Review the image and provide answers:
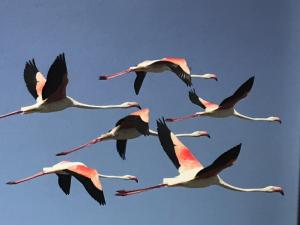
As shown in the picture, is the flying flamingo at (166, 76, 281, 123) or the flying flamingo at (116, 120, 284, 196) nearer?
the flying flamingo at (116, 120, 284, 196)

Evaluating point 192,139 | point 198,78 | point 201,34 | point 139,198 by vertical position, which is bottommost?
point 139,198

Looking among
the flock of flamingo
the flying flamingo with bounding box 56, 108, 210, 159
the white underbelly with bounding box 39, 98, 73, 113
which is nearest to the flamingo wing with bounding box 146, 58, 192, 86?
the flock of flamingo

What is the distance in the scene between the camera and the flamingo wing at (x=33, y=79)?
3.57 feet

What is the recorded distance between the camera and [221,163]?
2.95 feet

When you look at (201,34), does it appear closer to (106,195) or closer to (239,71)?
(239,71)

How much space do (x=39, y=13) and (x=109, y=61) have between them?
0.20 meters

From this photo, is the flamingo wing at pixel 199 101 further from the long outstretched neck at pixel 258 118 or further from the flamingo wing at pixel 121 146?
the flamingo wing at pixel 121 146

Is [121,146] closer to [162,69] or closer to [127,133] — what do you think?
[127,133]

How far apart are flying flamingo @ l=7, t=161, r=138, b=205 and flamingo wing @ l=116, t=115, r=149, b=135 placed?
0.38 ft

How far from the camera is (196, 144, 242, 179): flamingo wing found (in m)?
0.86

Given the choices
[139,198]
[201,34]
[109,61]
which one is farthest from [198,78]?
[139,198]

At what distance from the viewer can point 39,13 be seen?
1183 millimetres

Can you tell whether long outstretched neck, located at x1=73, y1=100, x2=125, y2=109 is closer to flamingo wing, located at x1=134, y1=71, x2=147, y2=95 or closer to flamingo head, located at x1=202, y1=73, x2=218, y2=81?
flamingo wing, located at x1=134, y1=71, x2=147, y2=95

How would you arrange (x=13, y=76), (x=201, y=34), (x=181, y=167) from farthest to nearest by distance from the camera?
1. (x=201, y=34)
2. (x=13, y=76)
3. (x=181, y=167)
